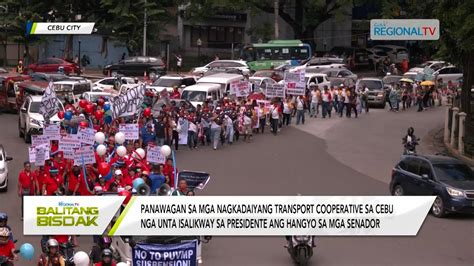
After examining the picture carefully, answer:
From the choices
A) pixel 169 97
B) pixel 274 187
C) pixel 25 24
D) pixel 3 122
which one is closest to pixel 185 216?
pixel 274 187

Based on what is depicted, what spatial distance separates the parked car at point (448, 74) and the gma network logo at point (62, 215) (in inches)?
1536

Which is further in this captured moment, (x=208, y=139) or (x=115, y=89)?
(x=115, y=89)

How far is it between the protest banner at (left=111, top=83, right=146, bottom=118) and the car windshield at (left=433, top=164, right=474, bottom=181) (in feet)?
29.6

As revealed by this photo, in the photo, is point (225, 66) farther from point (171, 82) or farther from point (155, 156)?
point (155, 156)

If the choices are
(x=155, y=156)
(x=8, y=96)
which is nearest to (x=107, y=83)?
(x=8, y=96)

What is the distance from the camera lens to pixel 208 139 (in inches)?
1268

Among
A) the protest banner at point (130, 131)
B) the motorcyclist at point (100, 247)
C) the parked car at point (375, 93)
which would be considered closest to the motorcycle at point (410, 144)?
the protest banner at point (130, 131)

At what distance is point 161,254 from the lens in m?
14.9

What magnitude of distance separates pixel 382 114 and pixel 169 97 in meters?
11.9

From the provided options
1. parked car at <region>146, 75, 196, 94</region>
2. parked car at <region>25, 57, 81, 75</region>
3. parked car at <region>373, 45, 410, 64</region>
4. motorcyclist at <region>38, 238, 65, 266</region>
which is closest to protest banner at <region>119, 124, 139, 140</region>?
motorcyclist at <region>38, 238, 65, 266</region>

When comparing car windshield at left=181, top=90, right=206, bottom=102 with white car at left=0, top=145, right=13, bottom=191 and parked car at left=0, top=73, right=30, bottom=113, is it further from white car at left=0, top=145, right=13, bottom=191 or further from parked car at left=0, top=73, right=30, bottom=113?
white car at left=0, top=145, right=13, bottom=191

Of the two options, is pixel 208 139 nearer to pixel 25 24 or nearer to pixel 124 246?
pixel 124 246

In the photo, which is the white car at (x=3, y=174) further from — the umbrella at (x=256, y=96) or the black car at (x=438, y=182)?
the umbrella at (x=256, y=96)

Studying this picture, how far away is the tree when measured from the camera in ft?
193
